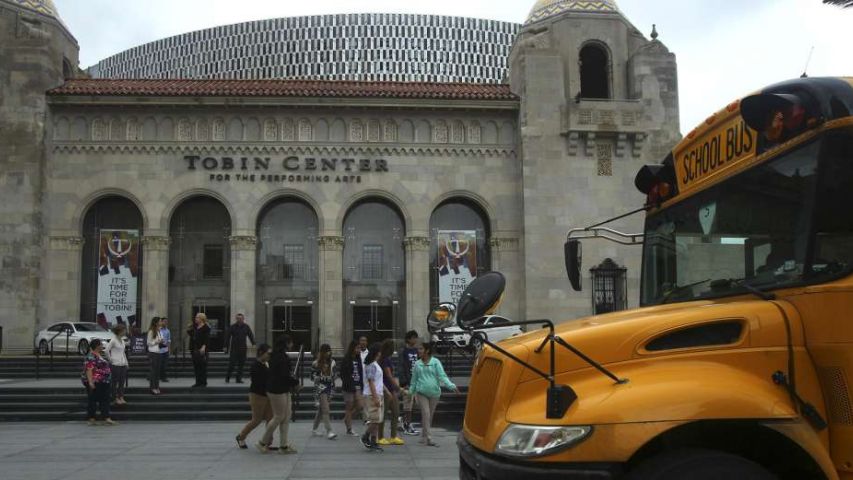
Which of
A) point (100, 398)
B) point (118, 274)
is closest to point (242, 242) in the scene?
point (118, 274)

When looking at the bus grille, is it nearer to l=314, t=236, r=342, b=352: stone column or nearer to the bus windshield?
the bus windshield

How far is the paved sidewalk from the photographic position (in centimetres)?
1026

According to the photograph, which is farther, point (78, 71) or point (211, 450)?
point (78, 71)

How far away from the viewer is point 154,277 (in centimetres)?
2738

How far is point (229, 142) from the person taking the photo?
28.0m

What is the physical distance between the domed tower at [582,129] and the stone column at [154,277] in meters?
12.5

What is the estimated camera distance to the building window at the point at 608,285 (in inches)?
1059

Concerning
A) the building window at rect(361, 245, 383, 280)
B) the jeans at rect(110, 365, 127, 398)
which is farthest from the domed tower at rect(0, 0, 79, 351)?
the jeans at rect(110, 365, 127, 398)

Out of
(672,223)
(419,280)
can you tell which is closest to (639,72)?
(419,280)

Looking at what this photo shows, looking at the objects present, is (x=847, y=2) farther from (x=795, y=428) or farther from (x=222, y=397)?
(x=222, y=397)

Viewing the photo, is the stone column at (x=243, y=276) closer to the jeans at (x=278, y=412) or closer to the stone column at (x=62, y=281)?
the stone column at (x=62, y=281)

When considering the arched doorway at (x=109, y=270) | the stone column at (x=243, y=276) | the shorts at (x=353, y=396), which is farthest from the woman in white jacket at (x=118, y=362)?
the arched doorway at (x=109, y=270)

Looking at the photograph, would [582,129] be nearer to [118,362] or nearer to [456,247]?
[456,247]

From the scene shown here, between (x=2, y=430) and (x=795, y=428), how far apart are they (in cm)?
1502
